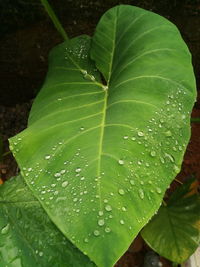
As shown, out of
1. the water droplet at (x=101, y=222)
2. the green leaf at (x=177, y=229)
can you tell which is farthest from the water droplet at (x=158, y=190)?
the green leaf at (x=177, y=229)

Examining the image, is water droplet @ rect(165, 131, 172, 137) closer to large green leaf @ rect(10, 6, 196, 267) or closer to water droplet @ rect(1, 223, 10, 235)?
large green leaf @ rect(10, 6, 196, 267)

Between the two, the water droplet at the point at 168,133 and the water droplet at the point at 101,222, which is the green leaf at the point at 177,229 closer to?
the water droplet at the point at 168,133

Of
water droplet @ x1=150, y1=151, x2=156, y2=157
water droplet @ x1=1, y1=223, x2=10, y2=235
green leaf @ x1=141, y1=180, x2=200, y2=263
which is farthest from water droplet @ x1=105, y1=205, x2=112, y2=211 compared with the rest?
green leaf @ x1=141, y1=180, x2=200, y2=263

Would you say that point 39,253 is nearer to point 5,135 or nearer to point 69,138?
point 69,138

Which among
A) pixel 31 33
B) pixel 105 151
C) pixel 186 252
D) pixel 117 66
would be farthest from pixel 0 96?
pixel 105 151

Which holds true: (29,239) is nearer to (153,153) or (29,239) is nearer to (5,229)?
(5,229)

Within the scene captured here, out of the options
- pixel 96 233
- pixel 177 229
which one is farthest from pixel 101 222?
pixel 177 229
